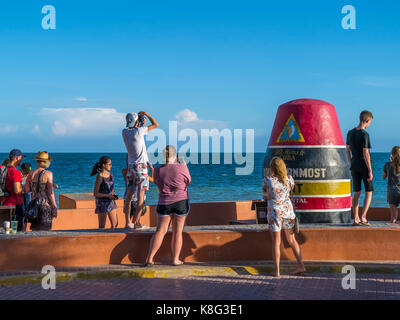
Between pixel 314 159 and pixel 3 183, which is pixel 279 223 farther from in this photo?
pixel 3 183

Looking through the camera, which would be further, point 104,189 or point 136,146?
point 104,189

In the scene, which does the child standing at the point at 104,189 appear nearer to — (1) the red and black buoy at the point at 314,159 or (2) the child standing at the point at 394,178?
(1) the red and black buoy at the point at 314,159

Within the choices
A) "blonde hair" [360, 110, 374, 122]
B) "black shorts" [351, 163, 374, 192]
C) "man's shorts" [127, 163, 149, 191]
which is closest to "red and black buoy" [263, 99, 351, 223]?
"black shorts" [351, 163, 374, 192]

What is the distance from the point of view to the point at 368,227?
364 inches

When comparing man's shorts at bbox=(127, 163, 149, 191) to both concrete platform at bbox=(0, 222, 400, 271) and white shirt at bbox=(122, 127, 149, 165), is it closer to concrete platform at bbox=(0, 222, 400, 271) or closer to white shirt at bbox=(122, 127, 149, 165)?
white shirt at bbox=(122, 127, 149, 165)

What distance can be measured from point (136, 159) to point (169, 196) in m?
1.08

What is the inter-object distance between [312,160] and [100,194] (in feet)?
12.4

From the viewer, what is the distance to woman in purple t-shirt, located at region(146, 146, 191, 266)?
834cm

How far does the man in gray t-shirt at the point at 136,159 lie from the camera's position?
A: 9.09 metres

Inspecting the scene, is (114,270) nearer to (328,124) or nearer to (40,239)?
(40,239)

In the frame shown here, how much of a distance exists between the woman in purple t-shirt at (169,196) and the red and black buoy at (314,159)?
2566 mm

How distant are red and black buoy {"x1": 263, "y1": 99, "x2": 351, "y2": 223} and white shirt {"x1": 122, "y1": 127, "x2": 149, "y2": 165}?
2530 millimetres

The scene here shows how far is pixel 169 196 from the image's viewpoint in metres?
8.37

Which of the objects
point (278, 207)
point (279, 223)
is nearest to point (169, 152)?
point (278, 207)
